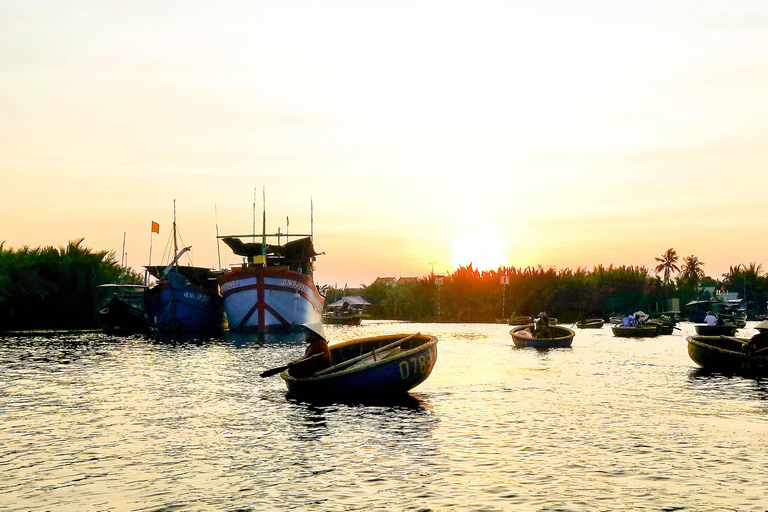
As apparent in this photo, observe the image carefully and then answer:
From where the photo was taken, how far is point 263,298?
7644cm

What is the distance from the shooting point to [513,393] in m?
29.1

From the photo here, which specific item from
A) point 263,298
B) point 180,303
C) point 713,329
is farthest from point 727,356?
point 180,303

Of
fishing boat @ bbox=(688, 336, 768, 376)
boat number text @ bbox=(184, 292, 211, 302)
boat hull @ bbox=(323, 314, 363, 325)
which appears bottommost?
boat hull @ bbox=(323, 314, 363, 325)

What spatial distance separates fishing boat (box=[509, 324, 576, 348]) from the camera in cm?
5312

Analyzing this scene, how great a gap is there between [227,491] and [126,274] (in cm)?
10606

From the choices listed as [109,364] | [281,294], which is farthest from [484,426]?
[281,294]

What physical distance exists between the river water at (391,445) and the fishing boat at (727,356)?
0.63 meters

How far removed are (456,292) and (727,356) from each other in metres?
105

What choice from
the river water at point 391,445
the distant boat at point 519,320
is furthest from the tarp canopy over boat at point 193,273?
the river water at point 391,445

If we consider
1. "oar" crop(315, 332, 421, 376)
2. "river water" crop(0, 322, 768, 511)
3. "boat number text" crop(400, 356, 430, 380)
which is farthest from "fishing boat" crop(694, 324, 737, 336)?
"boat number text" crop(400, 356, 430, 380)

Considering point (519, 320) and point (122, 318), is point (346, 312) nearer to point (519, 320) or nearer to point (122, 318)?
point (519, 320)

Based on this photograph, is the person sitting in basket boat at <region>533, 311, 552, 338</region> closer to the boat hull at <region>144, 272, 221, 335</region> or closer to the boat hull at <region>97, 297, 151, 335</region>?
the boat hull at <region>144, 272, 221, 335</region>

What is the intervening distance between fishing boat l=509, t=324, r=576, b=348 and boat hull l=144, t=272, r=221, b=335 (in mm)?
36309

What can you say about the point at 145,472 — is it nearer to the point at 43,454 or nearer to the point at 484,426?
the point at 43,454
